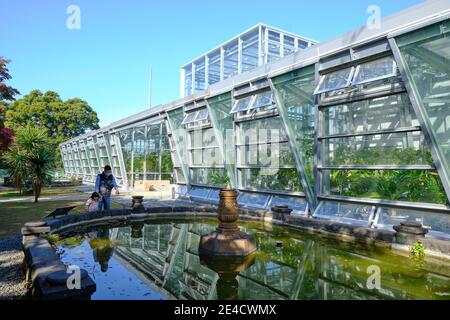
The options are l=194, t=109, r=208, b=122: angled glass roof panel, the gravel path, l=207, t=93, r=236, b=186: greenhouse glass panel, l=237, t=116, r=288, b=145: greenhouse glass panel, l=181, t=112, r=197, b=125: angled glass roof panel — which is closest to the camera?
the gravel path

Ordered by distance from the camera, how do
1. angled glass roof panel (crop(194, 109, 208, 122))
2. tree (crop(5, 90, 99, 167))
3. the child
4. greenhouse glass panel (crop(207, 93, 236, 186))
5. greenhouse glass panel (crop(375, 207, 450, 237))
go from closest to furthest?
greenhouse glass panel (crop(375, 207, 450, 237)) → the child → greenhouse glass panel (crop(207, 93, 236, 186)) → angled glass roof panel (crop(194, 109, 208, 122)) → tree (crop(5, 90, 99, 167))

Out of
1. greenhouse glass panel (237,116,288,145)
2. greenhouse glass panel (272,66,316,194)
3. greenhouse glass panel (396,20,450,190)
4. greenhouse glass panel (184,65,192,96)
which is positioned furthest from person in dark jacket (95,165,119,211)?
greenhouse glass panel (184,65,192,96)

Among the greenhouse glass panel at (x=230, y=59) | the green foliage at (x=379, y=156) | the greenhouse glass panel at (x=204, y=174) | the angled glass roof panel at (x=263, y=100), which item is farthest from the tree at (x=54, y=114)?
the green foliage at (x=379, y=156)

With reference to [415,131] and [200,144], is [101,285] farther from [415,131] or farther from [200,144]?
[200,144]

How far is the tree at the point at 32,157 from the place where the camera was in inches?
579

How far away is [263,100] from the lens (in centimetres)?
1084

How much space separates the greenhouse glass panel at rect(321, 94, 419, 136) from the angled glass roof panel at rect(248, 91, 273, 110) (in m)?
2.06

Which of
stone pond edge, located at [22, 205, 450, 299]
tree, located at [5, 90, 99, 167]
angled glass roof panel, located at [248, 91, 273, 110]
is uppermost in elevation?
tree, located at [5, 90, 99, 167]

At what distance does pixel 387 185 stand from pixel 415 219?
3.51 ft

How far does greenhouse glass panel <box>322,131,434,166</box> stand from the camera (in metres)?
7.20

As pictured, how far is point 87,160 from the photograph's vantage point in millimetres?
32125

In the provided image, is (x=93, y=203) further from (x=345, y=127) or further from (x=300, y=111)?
(x=345, y=127)

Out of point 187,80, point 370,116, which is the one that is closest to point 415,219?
point 370,116

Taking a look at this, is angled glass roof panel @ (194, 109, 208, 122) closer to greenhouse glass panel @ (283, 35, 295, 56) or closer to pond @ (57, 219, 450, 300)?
pond @ (57, 219, 450, 300)
